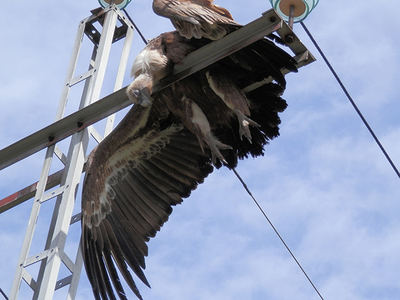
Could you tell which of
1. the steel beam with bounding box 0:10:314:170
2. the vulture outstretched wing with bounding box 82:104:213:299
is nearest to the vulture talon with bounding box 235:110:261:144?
the steel beam with bounding box 0:10:314:170

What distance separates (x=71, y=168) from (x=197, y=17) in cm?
137

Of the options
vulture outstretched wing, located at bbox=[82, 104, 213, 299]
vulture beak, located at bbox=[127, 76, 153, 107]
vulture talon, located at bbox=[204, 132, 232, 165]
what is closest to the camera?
vulture beak, located at bbox=[127, 76, 153, 107]

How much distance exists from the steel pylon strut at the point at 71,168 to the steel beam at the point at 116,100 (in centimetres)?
9

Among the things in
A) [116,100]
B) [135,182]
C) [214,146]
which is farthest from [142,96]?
[135,182]

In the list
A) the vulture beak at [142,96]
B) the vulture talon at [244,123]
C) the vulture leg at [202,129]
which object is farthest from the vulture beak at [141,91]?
the vulture talon at [244,123]

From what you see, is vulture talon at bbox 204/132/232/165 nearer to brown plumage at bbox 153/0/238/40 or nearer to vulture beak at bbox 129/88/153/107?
vulture beak at bbox 129/88/153/107

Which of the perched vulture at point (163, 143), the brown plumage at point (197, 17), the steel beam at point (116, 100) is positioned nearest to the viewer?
the steel beam at point (116, 100)

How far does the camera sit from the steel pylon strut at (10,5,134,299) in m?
7.01

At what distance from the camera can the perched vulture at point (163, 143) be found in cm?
817

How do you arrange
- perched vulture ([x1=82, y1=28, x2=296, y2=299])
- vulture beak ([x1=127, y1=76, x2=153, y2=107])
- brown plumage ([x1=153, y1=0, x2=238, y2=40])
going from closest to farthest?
brown plumage ([x1=153, y1=0, x2=238, y2=40]) → vulture beak ([x1=127, y1=76, x2=153, y2=107]) → perched vulture ([x1=82, y1=28, x2=296, y2=299])

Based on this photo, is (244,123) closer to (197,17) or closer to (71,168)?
(197,17)

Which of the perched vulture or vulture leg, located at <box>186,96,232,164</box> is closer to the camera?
the perched vulture

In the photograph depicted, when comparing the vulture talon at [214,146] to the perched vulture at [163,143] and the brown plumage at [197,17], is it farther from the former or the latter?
the brown plumage at [197,17]

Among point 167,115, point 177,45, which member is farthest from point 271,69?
point 167,115
